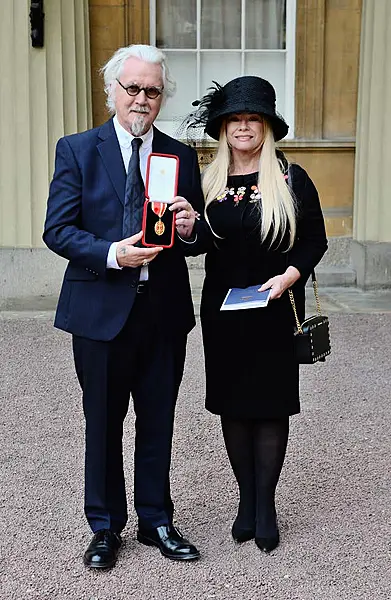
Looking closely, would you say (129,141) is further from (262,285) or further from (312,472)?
(312,472)

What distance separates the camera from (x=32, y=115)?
8.48 m

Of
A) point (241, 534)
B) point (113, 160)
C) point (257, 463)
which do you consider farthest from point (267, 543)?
point (113, 160)

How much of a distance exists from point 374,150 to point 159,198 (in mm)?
5800

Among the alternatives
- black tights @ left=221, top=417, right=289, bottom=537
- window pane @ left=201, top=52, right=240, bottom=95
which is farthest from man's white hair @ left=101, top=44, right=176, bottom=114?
window pane @ left=201, top=52, right=240, bottom=95

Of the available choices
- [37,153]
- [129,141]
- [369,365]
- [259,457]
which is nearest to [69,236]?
[129,141]

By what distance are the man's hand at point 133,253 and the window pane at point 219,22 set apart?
618cm

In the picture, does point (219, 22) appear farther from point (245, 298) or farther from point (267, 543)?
point (267, 543)

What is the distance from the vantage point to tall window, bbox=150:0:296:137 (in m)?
9.13

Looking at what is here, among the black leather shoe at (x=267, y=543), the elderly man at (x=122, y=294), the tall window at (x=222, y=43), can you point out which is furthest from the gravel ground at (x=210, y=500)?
the tall window at (x=222, y=43)

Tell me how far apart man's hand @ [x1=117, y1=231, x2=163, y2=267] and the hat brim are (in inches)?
24.9

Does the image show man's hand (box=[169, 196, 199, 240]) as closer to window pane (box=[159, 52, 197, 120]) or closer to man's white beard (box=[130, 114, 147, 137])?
man's white beard (box=[130, 114, 147, 137])

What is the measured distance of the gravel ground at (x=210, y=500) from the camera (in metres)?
3.67

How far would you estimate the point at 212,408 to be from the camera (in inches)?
156

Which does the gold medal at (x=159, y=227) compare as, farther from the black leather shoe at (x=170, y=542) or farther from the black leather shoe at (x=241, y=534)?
the black leather shoe at (x=241, y=534)
